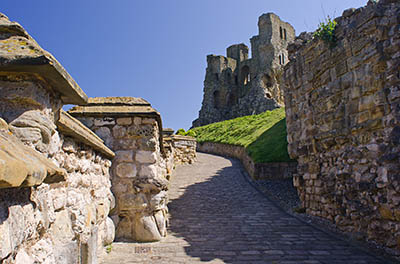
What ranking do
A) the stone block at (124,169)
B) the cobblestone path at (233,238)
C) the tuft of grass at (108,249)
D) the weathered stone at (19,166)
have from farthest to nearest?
the stone block at (124,169) → the cobblestone path at (233,238) → the tuft of grass at (108,249) → the weathered stone at (19,166)

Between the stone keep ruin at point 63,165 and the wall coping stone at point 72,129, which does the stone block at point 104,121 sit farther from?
the wall coping stone at point 72,129

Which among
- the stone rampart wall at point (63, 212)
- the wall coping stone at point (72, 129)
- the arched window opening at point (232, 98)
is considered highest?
the arched window opening at point (232, 98)

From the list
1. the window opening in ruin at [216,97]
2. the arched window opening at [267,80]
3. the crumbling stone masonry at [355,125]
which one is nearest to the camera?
the crumbling stone masonry at [355,125]

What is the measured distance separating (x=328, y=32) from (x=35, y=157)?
7012 mm

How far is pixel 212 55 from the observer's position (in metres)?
47.8

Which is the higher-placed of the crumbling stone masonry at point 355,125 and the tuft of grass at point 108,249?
the crumbling stone masonry at point 355,125

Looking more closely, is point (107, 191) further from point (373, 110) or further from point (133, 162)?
point (373, 110)

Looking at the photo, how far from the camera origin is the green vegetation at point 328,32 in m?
6.73

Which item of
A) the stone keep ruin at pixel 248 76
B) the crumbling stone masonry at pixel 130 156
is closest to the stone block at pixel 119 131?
the crumbling stone masonry at pixel 130 156

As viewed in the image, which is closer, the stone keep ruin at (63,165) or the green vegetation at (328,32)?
the stone keep ruin at (63,165)

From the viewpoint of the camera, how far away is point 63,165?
2771 millimetres

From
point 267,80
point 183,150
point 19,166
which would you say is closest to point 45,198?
point 19,166

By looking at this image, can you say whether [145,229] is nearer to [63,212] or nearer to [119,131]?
[119,131]

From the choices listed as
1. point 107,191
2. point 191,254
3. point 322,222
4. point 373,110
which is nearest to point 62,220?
point 107,191
